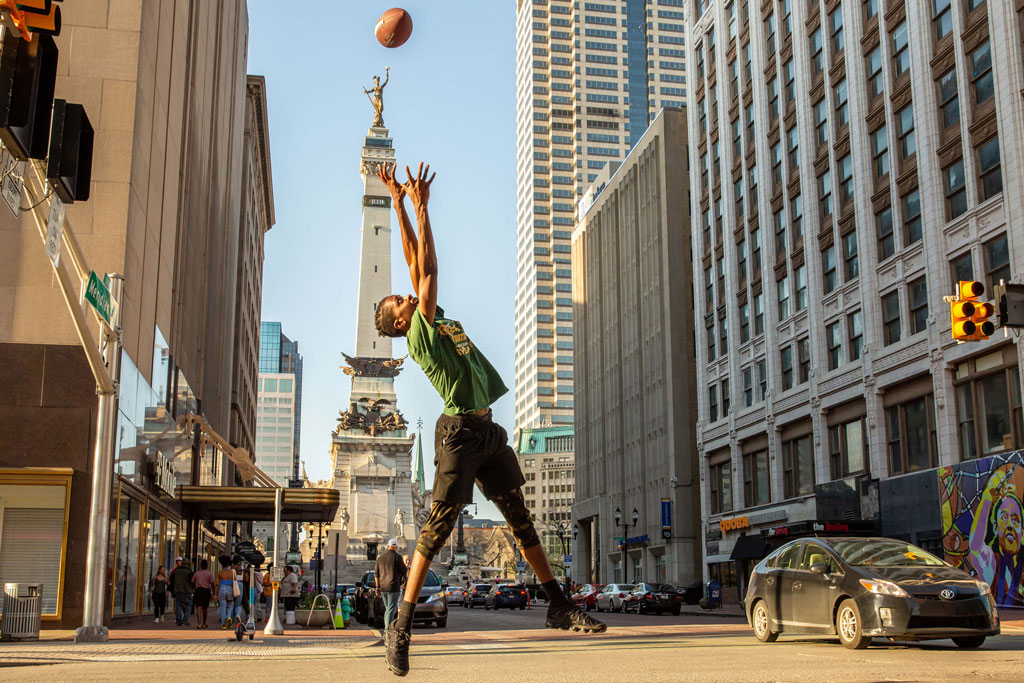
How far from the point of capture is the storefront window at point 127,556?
2409 cm

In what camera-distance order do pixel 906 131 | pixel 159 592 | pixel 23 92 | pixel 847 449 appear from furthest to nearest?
1. pixel 847 449
2. pixel 906 131
3. pixel 159 592
4. pixel 23 92

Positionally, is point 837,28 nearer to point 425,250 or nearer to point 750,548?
point 750,548

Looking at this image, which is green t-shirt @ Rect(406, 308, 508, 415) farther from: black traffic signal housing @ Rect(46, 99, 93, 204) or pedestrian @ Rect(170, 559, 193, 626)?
pedestrian @ Rect(170, 559, 193, 626)

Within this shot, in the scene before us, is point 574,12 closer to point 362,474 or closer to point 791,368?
point 362,474

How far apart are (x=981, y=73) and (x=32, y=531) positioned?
27802 millimetres

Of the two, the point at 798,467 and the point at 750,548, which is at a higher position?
the point at 798,467

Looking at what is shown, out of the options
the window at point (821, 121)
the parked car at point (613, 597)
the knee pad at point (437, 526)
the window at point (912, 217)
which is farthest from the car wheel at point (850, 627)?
the window at point (821, 121)

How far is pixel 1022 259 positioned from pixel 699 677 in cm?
2443

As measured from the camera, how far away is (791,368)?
44.3 m

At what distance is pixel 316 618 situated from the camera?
77.0ft

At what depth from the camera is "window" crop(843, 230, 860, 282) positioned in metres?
39.0

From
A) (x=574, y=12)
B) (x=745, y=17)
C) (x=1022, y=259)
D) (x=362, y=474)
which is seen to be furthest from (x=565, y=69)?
(x=1022, y=259)

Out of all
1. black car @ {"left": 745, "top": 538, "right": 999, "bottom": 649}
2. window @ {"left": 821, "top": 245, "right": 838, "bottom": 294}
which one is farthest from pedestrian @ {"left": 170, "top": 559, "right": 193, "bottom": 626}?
window @ {"left": 821, "top": 245, "right": 838, "bottom": 294}

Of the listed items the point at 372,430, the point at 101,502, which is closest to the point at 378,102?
the point at 372,430
